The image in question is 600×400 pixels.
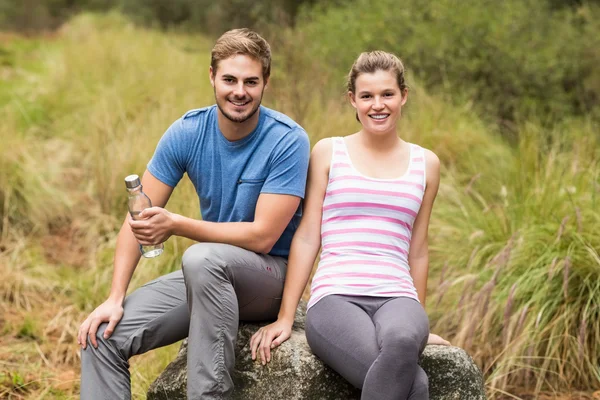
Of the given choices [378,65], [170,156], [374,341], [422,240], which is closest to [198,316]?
[374,341]

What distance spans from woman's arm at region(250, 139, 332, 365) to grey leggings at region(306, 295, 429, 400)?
13 centimetres

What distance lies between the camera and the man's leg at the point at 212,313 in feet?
8.55

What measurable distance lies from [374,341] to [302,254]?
52cm

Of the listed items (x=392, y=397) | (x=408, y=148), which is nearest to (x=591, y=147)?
(x=408, y=148)

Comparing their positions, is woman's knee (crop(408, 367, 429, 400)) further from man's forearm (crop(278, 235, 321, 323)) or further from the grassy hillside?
the grassy hillside

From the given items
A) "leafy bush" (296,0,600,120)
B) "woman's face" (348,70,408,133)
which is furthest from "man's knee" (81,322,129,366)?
"leafy bush" (296,0,600,120)

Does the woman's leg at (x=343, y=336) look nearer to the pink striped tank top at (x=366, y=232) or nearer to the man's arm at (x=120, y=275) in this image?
the pink striped tank top at (x=366, y=232)

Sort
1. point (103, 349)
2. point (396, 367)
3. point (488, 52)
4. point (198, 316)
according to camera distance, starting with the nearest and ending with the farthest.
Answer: point (396, 367) → point (198, 316) → point (103, 349) → point (488, 52)

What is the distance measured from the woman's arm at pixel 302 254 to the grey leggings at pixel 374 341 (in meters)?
0.13

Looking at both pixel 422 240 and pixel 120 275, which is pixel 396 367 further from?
pixel 120 275

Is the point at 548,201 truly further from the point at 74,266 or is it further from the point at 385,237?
the point at 74,266

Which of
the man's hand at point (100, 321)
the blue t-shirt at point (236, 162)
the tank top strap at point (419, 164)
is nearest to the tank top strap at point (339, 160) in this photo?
the blue t-shirt at point (236, 162)

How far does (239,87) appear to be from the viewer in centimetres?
290

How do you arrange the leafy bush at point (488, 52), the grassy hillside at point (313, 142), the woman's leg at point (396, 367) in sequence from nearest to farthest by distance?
the woman's leg at point (396, 367) < the grassy hillside at point (313, 142) < the leafy bush at point (488, 52)
